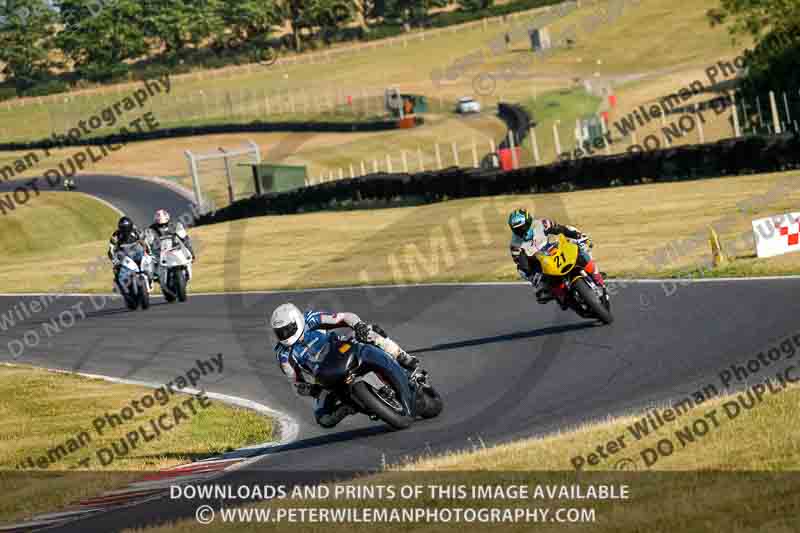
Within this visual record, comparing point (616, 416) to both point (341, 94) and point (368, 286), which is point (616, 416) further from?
point (341, 94)

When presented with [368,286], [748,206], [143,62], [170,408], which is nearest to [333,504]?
[170,408]

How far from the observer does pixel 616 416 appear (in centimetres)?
1101

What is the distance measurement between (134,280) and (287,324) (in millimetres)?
14884

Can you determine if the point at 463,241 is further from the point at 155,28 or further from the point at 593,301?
the point at 155,28

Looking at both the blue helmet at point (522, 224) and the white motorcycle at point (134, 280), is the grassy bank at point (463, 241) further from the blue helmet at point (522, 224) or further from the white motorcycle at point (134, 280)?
the blue helmet at point (522, 224)

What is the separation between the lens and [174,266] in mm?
25469

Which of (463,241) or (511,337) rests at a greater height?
(511,337)

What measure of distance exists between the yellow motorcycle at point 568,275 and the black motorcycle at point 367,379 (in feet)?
13.0

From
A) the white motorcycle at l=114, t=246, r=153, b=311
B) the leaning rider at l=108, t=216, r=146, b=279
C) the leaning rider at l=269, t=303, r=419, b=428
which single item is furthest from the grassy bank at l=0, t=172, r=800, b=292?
the leaning rider at l=269, t=303, r=419, b=428

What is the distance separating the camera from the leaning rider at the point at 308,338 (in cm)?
1148

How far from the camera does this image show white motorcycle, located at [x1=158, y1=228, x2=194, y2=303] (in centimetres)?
2477

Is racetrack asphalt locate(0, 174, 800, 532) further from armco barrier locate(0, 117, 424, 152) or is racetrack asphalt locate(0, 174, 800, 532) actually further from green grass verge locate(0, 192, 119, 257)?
armco barrier locate(0, 117, 424, 152)

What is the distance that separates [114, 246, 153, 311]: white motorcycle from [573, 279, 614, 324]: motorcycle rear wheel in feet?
38.8

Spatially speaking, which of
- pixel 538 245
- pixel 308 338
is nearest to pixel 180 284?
pixel 538 245
